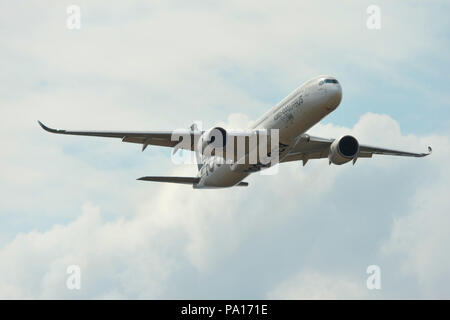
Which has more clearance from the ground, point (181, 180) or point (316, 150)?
point (316, 150)

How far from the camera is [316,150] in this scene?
5706cm

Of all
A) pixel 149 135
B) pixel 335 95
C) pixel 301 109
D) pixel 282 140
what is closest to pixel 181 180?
pixel 149 135

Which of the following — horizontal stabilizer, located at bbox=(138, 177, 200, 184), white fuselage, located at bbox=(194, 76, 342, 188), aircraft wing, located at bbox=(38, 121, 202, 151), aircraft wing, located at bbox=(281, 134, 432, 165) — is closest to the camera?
white fuselage, located at bbox=(194, 76, 342, 188)

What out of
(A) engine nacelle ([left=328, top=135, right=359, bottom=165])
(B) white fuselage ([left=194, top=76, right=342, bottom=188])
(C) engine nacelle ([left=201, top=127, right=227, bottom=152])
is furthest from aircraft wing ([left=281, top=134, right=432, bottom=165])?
(C) engine nacelle ([left=201, top=127, right=227, bottom=152])

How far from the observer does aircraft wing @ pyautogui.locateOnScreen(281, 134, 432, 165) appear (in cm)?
5538

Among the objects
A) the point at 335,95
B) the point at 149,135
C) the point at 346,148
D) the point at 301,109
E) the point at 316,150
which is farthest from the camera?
the point at 316,150

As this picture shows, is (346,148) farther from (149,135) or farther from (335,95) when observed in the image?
(149,135)

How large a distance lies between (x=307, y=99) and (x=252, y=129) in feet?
19.7

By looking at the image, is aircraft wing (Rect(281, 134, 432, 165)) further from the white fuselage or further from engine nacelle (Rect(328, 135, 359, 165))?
the white fuselage

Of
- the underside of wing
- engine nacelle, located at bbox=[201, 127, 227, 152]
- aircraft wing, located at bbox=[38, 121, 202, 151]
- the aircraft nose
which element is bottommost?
the underside of wing

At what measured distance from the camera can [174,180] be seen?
59625 mm

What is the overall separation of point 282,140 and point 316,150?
8.52 meters

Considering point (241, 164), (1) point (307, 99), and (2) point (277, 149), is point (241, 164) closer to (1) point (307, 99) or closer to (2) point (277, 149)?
(2) point (277, 149)

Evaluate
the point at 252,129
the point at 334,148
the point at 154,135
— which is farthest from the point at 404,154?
the point at 154,135
